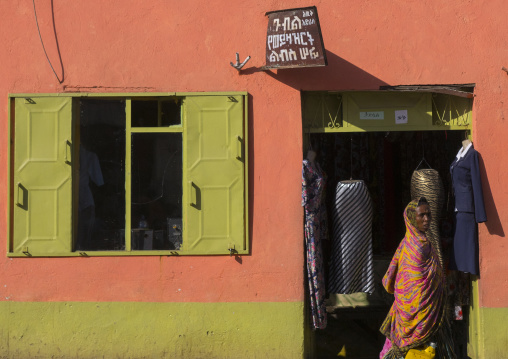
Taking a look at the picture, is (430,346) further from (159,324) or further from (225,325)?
(159,324)

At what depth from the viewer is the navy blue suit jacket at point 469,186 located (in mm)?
6781

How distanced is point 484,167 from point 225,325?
121 inches

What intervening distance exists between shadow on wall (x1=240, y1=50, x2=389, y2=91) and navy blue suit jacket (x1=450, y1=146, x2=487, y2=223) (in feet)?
3.69

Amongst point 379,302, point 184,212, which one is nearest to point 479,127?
point 379,302

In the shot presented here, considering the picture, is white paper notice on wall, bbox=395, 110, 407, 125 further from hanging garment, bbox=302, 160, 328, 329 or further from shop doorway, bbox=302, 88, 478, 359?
hanging garment, bbox=302, 160, 328, 329

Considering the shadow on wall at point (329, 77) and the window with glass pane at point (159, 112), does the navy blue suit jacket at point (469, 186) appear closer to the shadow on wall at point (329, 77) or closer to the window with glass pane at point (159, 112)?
the shadow on wall at point (329, 77)

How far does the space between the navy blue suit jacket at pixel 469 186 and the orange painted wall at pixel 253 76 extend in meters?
0.16

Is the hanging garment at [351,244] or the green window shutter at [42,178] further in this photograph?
the hanging garment at [351,244]

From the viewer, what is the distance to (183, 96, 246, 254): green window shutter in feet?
22.6

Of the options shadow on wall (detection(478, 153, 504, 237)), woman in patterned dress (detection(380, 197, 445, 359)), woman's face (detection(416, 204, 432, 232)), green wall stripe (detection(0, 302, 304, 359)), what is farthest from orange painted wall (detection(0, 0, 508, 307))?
woman's face (detection(416, 204, 432, 232))

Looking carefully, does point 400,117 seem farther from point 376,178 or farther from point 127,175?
point 127,175

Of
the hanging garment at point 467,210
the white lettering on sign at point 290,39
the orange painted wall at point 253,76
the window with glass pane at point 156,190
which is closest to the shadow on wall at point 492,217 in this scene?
the orange painted wall at point 253,76

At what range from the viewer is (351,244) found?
7.30 meters

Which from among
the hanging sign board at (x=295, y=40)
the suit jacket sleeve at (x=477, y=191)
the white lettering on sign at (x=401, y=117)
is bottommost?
the suit jacket sleeve at (x=477, y=191)
